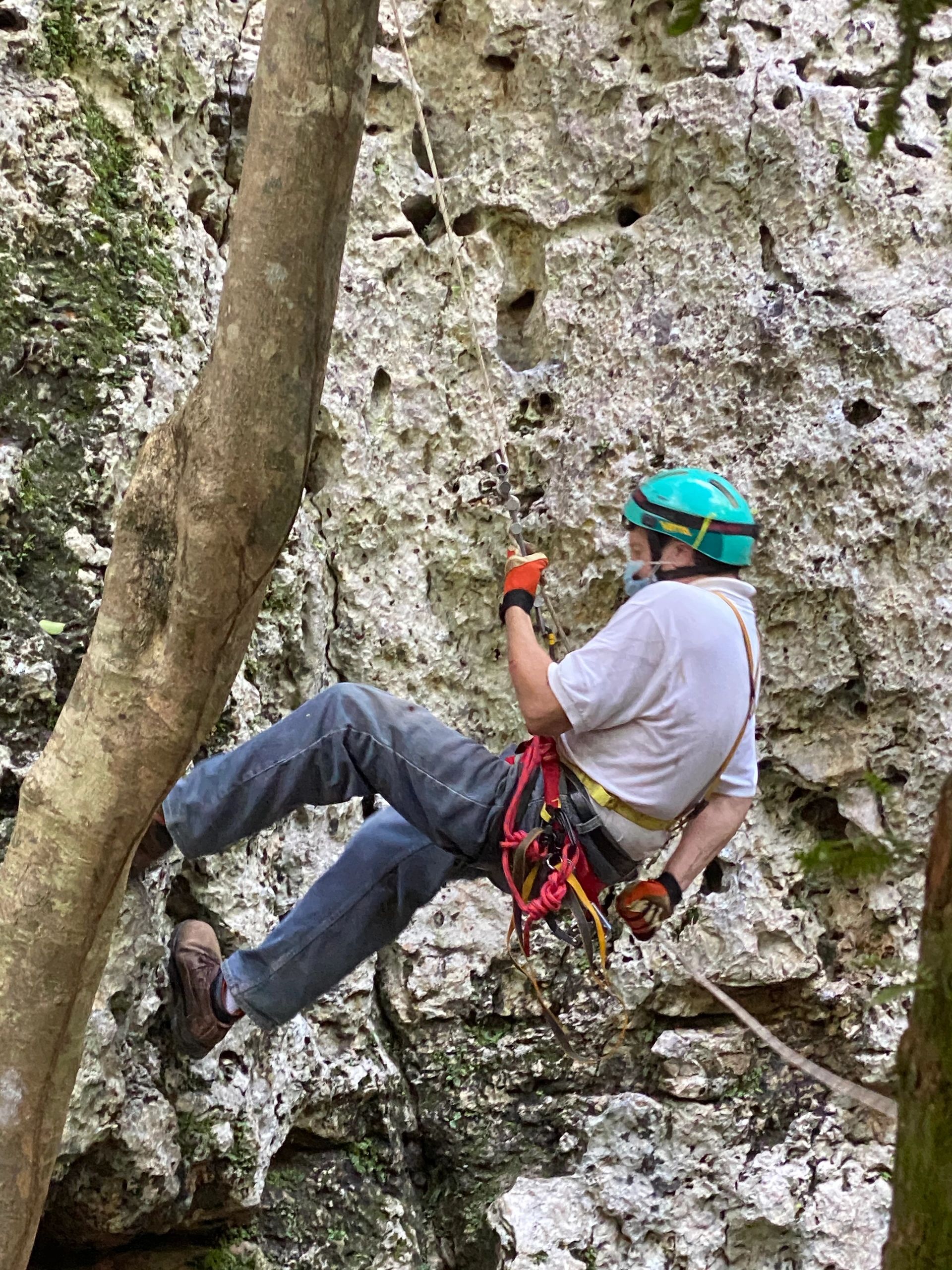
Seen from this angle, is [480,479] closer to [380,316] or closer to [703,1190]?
[380,316]

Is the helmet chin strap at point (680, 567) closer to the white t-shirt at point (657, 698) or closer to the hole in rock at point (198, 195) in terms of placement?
the white t-shirt at point (657, 698)

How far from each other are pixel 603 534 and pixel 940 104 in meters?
2.48

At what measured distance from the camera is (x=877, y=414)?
192 inches

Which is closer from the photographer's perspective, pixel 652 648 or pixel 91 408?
pixel 652 648

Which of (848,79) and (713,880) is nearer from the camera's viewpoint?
(713,880)

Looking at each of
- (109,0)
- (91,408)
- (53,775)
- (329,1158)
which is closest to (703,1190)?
(329,1158)

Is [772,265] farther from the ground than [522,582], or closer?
farther from the ground

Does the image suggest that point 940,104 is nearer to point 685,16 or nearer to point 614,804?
point 614,804

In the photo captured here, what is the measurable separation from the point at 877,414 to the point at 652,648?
2.37 meters

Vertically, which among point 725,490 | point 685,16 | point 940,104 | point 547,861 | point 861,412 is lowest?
point 547,861

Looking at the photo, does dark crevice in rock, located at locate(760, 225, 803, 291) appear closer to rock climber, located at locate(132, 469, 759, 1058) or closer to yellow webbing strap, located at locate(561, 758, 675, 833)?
rock climber, located at locate(132, 469, 759, 1058)

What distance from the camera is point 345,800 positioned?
3.45m

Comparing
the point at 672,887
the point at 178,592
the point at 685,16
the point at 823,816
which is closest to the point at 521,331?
the point at 823,816

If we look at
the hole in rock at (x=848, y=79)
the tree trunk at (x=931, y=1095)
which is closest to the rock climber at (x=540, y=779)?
the tree trunk at (x=931, y=1095)
